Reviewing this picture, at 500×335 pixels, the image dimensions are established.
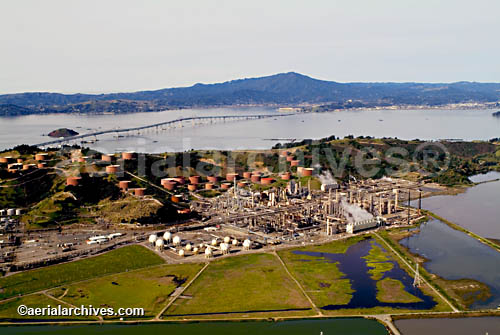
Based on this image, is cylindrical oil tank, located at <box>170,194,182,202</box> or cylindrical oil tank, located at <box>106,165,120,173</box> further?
cylindrical oil tank, located at <box>106,165,120,173</box>

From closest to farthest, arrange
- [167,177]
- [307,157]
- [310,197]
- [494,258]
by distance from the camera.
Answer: [494,258], [310,197], [167,177], [307,157]

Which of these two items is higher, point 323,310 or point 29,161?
point 29,161

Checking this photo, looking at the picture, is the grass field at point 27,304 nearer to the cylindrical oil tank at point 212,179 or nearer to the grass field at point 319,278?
the grass field at point 319,278

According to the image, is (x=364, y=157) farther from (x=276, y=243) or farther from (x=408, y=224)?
(x=276, y=243)

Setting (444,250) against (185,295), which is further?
(444,250)

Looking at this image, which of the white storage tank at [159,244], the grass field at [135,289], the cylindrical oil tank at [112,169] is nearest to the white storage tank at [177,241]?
the white storage tank at [159,244]

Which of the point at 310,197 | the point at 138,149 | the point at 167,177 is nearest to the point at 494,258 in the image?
the point at 310,197

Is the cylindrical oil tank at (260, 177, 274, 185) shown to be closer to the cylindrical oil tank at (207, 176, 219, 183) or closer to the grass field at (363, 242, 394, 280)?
the cylindrical oil tank at (207, 176, 219, 183)

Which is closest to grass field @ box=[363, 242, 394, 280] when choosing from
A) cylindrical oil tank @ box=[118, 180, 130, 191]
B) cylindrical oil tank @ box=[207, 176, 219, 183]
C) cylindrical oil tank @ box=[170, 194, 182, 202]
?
cylindrical oil tank @ box=[170, 194, 182, 202]
